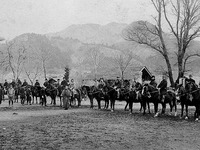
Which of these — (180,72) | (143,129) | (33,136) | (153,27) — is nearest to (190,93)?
(143,129)

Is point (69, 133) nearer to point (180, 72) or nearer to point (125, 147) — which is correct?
point (125, 147)

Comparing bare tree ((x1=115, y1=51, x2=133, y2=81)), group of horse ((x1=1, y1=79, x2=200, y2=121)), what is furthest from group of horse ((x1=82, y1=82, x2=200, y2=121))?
bare tree ((x1=115, y1=51, x2=133, y2=81))

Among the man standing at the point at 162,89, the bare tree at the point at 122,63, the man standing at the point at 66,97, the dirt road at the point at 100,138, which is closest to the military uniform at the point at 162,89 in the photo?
the man standing at the point at 162,89

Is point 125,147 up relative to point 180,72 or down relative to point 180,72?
down

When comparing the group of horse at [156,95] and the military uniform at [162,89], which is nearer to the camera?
the group of horse at [156,95]

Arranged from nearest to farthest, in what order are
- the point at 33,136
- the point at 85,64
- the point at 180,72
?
the point at 33,136 → the point at 180,72 → the point at 85,64

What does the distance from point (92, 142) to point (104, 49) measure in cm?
14021

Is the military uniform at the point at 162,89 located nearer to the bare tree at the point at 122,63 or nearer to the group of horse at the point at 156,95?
the group of horse at the point at 156,95

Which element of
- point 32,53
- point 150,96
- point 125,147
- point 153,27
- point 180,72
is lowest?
point 125,147

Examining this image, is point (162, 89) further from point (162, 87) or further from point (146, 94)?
point (146, 94)

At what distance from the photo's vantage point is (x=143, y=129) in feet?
42.2

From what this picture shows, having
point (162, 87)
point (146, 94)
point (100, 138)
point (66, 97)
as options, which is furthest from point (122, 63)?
point (100, 138)

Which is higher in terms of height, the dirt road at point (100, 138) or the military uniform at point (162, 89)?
the military uniform at point (162, 89)

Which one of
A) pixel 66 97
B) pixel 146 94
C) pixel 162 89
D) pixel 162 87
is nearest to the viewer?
pixel 162 87
